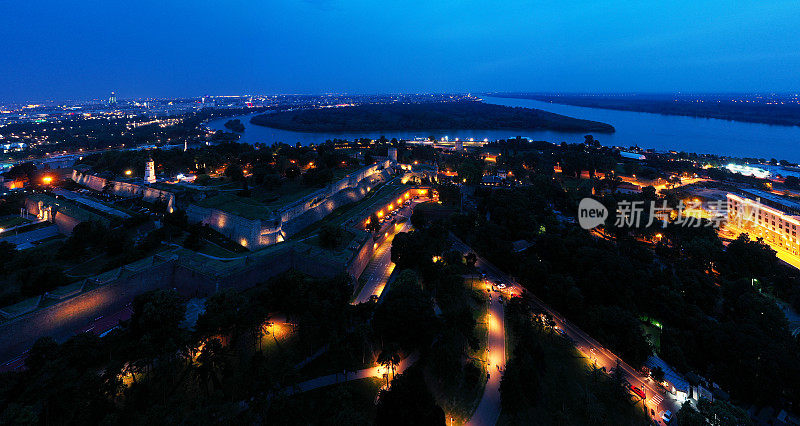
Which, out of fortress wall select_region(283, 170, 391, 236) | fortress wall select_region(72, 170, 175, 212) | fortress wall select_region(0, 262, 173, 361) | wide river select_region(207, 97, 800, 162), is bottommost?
fortress wall select_region(0, 262, 173, 361)

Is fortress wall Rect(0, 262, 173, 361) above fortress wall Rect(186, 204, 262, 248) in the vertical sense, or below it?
below

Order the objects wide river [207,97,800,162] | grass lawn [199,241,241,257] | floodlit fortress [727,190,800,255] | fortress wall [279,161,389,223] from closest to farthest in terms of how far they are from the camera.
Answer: grass lawn [199,241,241,257], fortress wall [279,161,389,223], floodlit fortress [727,190,800,255], wide river [207,97,800,162]

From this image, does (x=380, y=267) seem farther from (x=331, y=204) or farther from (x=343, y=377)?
(x=343, y=377)

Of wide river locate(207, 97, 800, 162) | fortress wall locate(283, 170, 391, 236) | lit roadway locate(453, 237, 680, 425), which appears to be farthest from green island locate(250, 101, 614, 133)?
lit roadway locate(453, 237, 680, 425)

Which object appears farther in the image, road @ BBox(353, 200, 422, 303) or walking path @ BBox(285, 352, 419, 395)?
road @ BBox(353, 200, 422, 303)

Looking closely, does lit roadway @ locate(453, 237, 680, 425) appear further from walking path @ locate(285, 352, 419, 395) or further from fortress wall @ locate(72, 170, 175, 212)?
fortress wall @ locate(72, 170, 175, 212)

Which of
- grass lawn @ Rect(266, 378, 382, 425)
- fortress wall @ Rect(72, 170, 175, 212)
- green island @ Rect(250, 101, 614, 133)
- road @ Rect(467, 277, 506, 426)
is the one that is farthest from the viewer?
green island @ Rect(250, 101, 614, 133)
